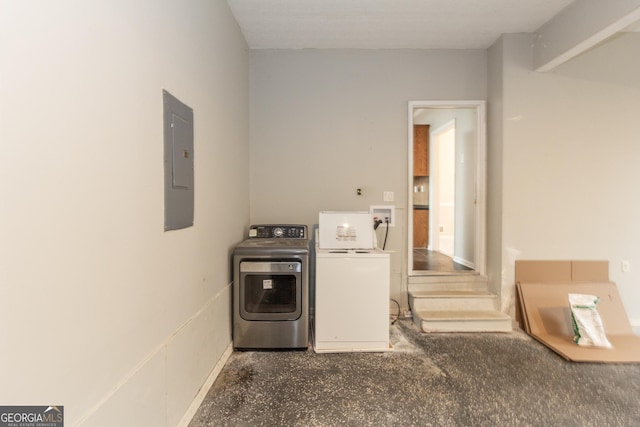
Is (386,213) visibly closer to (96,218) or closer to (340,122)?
(340,122)

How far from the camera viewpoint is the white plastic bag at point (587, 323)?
240 cm

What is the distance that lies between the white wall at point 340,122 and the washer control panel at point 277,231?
1.03 feet

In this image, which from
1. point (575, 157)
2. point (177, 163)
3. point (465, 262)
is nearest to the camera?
point (177, 163)

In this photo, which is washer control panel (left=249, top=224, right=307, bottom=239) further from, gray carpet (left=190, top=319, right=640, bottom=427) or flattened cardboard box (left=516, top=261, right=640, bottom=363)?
flattened cardboard box (left=516, top=261, right=640, bottom=363)

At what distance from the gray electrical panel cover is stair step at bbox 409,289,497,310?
2374 millimetres

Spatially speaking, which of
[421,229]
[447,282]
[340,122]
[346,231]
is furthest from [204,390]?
[421,229]

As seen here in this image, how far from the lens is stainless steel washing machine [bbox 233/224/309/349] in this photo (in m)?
2.37

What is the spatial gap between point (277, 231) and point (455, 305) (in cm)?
194

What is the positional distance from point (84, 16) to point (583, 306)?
11.8ft

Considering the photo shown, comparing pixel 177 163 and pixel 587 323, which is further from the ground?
pixel 177 163

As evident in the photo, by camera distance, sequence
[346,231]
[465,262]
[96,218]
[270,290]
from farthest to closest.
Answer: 1. [465,262]
2. [346,231]
3. [270,290]
4. [96,218]

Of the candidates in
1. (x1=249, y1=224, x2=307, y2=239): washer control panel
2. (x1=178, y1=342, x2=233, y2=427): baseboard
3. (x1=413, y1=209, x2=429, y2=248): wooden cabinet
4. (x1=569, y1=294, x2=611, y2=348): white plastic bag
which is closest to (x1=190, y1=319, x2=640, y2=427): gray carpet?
(x1=178, y1=342, x2=233, y2=427): baseboard

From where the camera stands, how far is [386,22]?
265 cm

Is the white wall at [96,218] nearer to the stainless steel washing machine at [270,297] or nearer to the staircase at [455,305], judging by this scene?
the stainless steel washing machine at [270,297]
